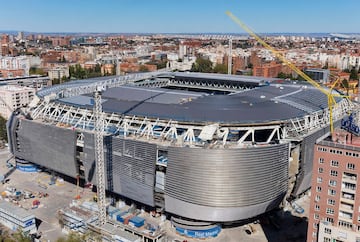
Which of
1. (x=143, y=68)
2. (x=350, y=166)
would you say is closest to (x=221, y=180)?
(x=350, y=166)

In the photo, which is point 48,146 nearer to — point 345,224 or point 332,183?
point 332,183

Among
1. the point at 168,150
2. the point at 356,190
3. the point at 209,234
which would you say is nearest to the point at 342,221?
the point at 356,190

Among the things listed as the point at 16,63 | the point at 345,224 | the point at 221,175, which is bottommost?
the point at 345,224

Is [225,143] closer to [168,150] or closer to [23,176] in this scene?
[168,150]

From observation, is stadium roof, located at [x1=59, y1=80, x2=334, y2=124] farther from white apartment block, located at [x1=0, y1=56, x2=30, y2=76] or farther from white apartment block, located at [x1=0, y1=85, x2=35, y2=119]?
white apartment block, located at [x1=0, y1=56, x2=30, y2=76]

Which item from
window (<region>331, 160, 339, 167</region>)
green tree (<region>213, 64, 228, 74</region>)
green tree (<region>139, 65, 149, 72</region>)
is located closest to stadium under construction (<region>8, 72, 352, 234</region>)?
window (<region>331, 160, 339, 167</region>)
